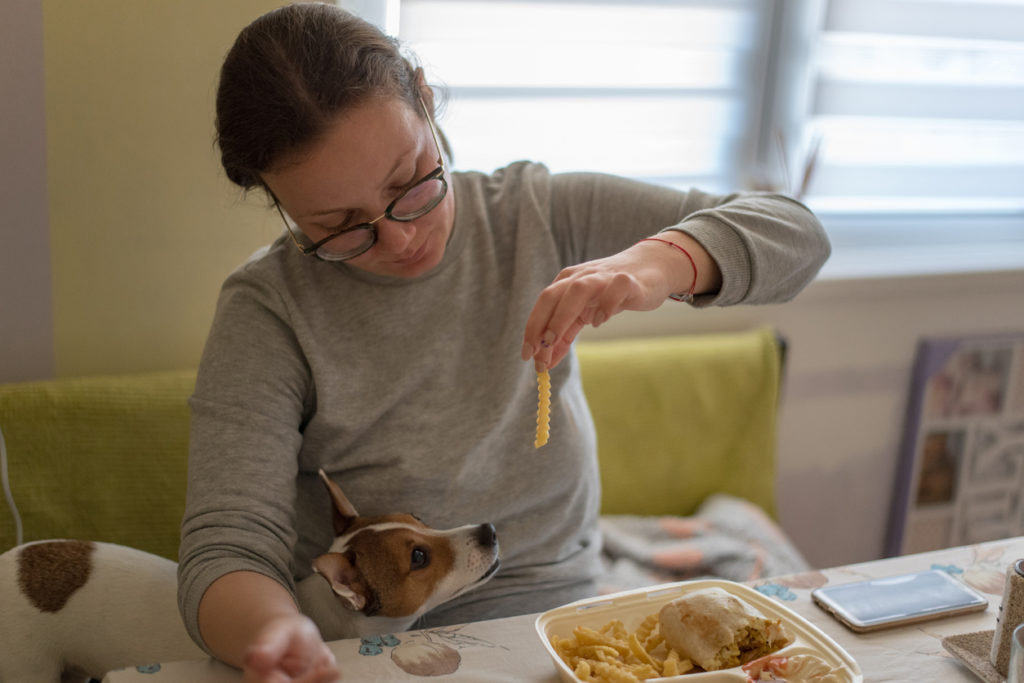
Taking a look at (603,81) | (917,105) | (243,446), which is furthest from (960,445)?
(243,446)

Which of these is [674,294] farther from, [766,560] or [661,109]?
[661,109]

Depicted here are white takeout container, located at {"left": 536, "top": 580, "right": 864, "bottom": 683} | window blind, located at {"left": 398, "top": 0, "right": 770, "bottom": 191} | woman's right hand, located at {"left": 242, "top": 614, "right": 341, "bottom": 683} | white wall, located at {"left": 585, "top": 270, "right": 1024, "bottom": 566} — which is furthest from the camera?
white wall, located at {"left": 585, "top": 270, "right": 1024, "bottom": 566}

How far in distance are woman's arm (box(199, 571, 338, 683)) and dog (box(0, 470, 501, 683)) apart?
0.12 m

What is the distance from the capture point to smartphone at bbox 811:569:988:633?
0.93 metres

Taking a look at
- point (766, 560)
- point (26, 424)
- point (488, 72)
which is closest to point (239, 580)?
point (26, 424)

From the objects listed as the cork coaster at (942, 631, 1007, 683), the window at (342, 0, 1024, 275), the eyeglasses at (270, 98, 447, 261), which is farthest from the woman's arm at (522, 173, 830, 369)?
the window at (342, 0, 1024, 275)

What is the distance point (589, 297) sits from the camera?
845 mm

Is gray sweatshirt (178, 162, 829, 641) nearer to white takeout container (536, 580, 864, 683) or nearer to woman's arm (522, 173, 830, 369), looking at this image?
woman's arm (522, 173, 830, 369)

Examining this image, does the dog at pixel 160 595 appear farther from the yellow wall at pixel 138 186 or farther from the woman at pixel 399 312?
the yellow wall at pixel 138 186

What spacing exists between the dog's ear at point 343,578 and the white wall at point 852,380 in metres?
1.14

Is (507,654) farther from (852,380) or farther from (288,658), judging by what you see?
(852,380)

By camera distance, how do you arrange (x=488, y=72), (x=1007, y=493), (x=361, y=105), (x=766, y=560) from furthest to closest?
1. (x=1007, y=493)
2. (x=488, y=72)
3. (x=766, y=560)
4. (x=361, y=105)

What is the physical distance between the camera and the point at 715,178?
206 centimetres

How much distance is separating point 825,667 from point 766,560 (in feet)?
2.74
